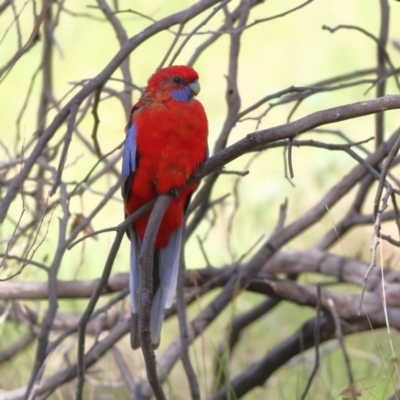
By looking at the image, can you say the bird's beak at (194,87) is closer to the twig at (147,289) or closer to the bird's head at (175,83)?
the bird's head at (175,83)

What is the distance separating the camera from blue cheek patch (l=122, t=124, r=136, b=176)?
10.7 feet

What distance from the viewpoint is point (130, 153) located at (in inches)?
129

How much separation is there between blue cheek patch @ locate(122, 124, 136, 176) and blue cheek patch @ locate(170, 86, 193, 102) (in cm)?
24

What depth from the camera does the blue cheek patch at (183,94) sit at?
3326 millimetres

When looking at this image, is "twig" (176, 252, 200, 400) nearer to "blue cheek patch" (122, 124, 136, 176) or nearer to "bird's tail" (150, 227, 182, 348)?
"bird's tail" (150, 227, 182, 348)

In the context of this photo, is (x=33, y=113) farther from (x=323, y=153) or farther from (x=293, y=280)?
(x=293, y=280)

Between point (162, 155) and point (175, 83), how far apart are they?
1.36ft

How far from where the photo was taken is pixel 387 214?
4152mm

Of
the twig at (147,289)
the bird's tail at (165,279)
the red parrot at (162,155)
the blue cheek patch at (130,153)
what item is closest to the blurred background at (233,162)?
the bird's tail at (165,279)

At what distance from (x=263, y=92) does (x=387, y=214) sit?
14.2 ft

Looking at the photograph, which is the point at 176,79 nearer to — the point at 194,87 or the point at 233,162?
the point at 194,87

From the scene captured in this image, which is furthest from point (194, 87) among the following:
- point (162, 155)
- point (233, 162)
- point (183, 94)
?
point (233, 162)

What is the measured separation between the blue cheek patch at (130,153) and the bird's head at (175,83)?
0.23 metres

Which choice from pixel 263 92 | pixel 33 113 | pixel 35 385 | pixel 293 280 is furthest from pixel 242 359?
pixel 33 113
